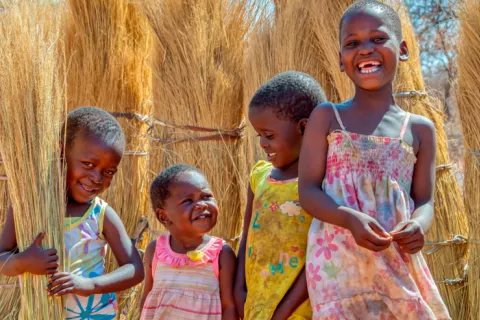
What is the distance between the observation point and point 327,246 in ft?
6.38

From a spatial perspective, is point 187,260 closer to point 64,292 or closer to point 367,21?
point 64,292

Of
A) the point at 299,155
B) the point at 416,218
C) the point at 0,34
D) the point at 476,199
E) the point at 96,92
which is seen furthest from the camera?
the point at 96,92

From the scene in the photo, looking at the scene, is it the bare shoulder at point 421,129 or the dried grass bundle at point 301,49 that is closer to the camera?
the bare shoulder at point 421,129

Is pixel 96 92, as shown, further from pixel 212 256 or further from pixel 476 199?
pixel 476 199

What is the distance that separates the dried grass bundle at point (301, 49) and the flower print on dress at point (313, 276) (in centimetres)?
125

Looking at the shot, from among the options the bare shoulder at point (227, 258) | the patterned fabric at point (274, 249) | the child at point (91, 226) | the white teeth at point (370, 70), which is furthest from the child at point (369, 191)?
the child at point (91, 226)

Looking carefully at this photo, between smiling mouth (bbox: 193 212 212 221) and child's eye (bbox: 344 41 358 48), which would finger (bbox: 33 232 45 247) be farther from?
child's eye (bbox: 344 41 358 48)

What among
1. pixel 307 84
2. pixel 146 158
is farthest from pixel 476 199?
pixel 146 158

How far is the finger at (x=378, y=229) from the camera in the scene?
1772mm

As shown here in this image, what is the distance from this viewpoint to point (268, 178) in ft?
7.36

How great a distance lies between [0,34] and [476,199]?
6.80 ft

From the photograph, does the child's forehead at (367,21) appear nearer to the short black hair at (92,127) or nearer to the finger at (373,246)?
the finger at (373,246)

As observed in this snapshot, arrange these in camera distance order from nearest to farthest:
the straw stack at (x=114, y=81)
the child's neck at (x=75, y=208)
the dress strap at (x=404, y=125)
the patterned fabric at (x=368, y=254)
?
the patterned fabric at (x=368, y=254) < the dress strap at (x=404, y=125) < the child's neck at (x=75, y=208) < the straw stack at (x=114, y=81)

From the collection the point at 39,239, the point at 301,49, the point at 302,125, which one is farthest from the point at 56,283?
the point at 301,49
